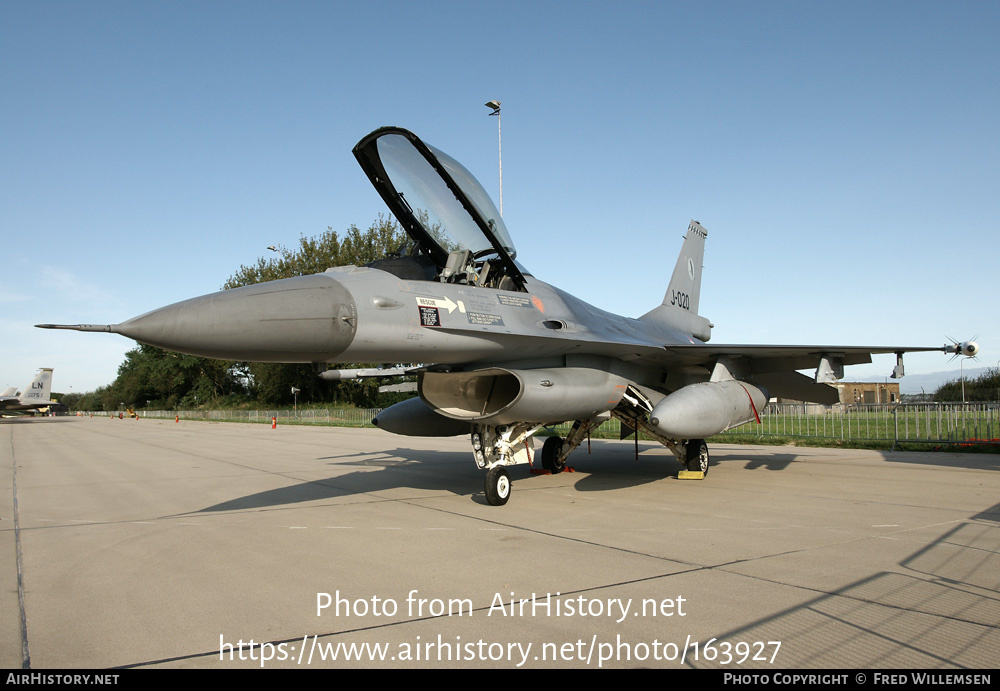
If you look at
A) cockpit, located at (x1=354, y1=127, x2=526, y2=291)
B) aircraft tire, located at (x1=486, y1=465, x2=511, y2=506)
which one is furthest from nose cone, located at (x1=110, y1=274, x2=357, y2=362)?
aircraft tire, located at (x1=486, y1=465, x2=511, y2=506)

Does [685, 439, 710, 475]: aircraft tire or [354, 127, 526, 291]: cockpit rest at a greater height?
[354, 127, 526, 291]: cockpit

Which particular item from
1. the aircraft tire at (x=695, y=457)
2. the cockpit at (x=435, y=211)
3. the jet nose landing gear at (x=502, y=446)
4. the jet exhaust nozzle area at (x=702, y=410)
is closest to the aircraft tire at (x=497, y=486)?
the jet nose landing gear at (x=502, y=446)

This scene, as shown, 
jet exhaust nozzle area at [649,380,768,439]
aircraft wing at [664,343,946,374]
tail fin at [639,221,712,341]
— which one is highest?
tail fin at [639,221,712,341]

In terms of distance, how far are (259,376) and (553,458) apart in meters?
40.5

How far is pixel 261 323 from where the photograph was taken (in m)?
4.98

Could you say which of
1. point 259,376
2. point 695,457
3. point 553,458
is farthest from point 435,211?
point 259,376

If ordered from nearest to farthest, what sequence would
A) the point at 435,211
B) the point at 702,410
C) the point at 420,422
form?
the point at 435,211 < the point at 702,410 < the point at 420,422

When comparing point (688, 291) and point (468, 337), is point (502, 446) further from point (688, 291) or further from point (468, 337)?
point (688, 291)

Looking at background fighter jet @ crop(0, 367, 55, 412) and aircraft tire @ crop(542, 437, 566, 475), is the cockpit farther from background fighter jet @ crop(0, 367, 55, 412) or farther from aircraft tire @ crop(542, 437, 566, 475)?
background fighter jet @ crop(0, 367, 55, 412)

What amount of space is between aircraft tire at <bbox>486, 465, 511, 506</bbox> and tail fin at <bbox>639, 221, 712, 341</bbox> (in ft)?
19.0

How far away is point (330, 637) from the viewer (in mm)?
3166

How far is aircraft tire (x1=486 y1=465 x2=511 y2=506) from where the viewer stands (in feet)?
23.5

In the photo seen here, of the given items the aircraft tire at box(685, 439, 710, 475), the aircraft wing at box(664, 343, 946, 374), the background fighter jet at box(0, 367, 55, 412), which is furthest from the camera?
the background fighter jet at box(0, 367, 55, 412)
